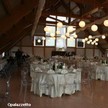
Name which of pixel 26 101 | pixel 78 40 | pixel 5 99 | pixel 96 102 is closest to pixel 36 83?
pixel 26 101

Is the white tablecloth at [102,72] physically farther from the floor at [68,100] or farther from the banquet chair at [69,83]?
the banquet chair at [69,83]

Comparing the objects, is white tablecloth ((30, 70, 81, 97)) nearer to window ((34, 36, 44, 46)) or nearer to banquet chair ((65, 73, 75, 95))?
banquet chair ((65, 73, 75, 95))

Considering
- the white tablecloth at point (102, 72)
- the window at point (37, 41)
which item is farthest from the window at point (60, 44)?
the white tablecloth at point (102, 72)

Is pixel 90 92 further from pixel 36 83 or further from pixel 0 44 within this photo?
pixel 0 44

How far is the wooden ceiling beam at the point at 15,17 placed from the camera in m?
6.38

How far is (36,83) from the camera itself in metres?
7.25

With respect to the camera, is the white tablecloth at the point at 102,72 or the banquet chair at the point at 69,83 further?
the white tablecloth at the point at 102,72

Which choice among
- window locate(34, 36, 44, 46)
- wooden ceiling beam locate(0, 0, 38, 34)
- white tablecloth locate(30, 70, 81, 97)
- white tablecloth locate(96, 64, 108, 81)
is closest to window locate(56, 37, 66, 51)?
window locate(34, 36, 44, 46)

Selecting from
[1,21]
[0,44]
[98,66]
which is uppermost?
[1,21]

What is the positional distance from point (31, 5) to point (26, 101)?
128 inches

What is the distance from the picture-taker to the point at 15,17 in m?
6.80

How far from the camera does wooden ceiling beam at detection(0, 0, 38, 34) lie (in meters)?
6.38

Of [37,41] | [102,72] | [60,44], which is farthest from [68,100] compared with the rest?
[60,44]

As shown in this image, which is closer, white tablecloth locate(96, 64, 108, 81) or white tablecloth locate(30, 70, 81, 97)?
white tablecloth locate(30, 70, 81, 97)
